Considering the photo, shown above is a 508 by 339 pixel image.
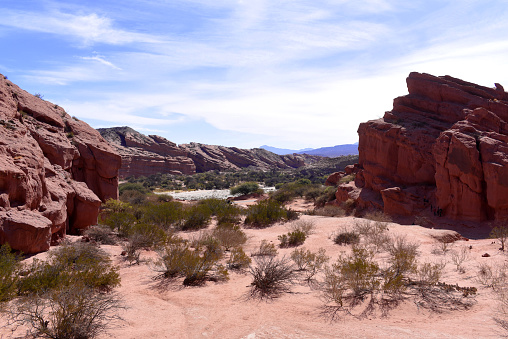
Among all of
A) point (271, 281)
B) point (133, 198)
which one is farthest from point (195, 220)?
point (133, 198)

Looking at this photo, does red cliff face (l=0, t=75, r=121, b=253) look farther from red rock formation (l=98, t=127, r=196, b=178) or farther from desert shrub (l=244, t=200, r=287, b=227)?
red rock formation (l=98, t=127, r=196, b=178)

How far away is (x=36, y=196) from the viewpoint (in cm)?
780

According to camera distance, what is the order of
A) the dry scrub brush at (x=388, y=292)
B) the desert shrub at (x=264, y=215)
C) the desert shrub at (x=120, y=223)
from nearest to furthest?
the dry scrub brush at (x=388, y=292) → the desert shrub at (x=120, y=223) → the desert shrub at (x=264, y=215)

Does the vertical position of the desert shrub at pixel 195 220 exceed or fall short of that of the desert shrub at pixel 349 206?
it exceeds it

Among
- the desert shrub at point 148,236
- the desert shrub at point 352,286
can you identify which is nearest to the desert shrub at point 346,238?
the desert shrub at point 352,286

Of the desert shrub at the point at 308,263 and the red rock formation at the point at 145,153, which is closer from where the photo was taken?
the desert shrub at the point at 308,263

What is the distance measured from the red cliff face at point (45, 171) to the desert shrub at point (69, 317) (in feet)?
9.70

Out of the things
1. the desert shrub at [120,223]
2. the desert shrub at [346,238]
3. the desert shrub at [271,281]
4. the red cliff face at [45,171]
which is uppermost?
the red cliff face at [45,171]

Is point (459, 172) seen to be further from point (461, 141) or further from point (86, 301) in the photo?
point (86, 301)

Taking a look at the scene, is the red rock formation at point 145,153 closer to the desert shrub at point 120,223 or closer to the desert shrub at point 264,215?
the desert shrub at point 264,215

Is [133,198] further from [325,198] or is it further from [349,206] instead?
[349,206]

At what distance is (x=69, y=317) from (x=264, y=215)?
1235 centimetres

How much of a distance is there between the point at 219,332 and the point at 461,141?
17.7 meters

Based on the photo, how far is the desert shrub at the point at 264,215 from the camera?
1553 centimetres
